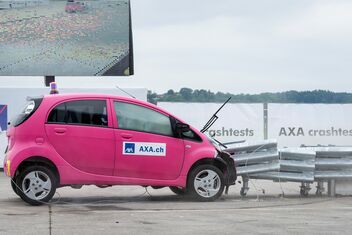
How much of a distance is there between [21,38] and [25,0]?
3.92ft

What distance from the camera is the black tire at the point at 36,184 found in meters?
10.5

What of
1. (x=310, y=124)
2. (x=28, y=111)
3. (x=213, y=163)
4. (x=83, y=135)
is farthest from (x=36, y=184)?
(x=310, y=124)

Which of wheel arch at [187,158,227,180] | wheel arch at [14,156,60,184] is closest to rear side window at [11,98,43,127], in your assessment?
wheel arch at [14,156,60,184]

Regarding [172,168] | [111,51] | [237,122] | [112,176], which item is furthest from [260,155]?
[111,51]

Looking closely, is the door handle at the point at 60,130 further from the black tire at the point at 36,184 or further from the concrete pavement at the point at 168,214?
the concrete pavement at the point at 168,214

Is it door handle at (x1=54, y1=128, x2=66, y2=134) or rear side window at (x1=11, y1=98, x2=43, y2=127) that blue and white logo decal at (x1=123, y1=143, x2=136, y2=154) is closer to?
door handle at (x1=54, y1=128, x2=66, y2=134)

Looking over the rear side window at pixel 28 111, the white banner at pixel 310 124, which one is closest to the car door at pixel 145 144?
the rear side window at pixel 28 111

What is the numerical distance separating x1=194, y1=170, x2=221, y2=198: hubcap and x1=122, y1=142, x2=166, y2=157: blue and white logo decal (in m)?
0.77

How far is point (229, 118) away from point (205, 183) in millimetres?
8743

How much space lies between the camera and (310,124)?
2023 centimetres

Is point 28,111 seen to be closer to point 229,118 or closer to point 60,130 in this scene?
point 60,130

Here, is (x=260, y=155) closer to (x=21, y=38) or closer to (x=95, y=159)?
(x=95, y=159)

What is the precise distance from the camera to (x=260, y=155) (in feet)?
39.4

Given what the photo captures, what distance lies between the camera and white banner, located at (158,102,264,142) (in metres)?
19.8
